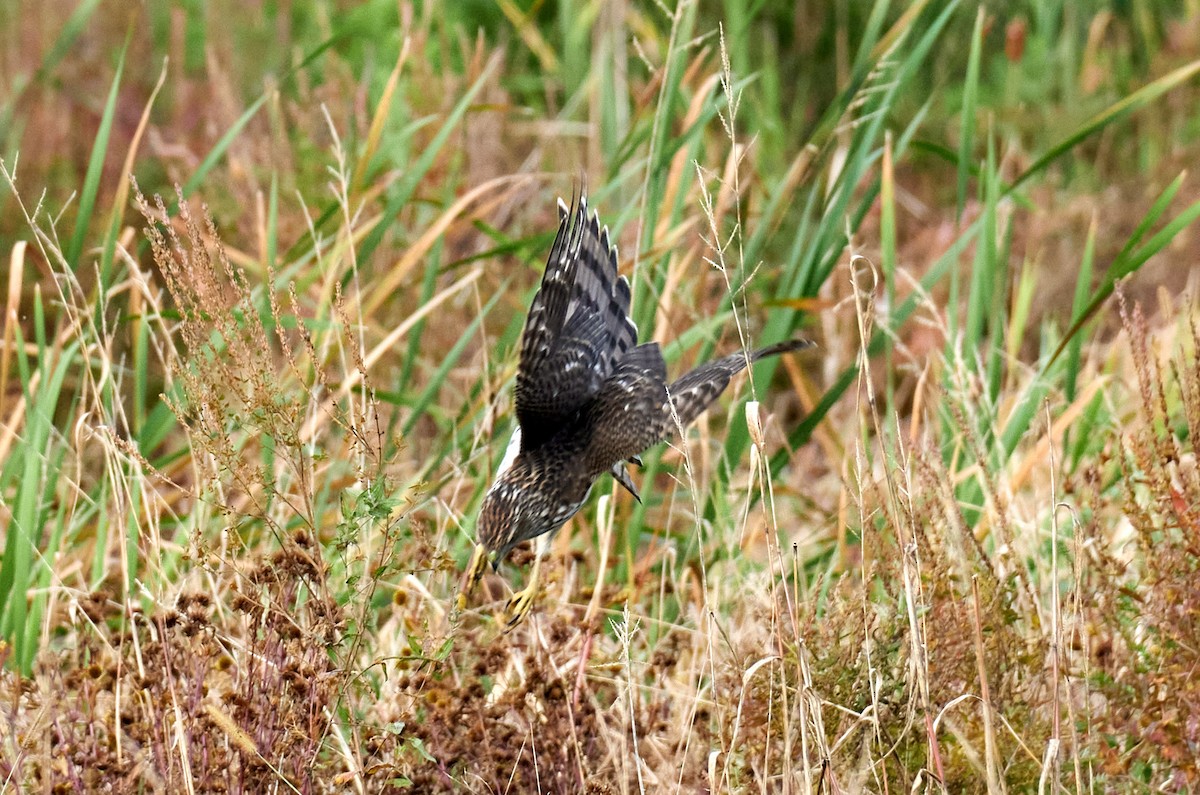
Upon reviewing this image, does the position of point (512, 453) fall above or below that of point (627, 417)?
below

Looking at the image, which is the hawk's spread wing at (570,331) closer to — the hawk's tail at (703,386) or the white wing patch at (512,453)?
the white wing patch at (512,453)

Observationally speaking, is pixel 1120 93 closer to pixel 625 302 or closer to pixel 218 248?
pixel 625 302

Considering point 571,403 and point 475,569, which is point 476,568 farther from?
point 571,403

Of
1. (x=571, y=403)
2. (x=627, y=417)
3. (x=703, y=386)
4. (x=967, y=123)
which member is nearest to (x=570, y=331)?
(x=571, y=403)

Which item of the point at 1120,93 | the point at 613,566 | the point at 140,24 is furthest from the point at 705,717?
the point at 140,24

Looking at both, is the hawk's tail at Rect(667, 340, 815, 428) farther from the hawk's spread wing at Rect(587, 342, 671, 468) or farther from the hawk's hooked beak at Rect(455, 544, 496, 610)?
the hawk's hooked beak at Rect(455, 544, 496, 610)

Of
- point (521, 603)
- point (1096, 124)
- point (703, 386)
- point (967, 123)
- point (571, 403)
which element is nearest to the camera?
point (521, 603)
